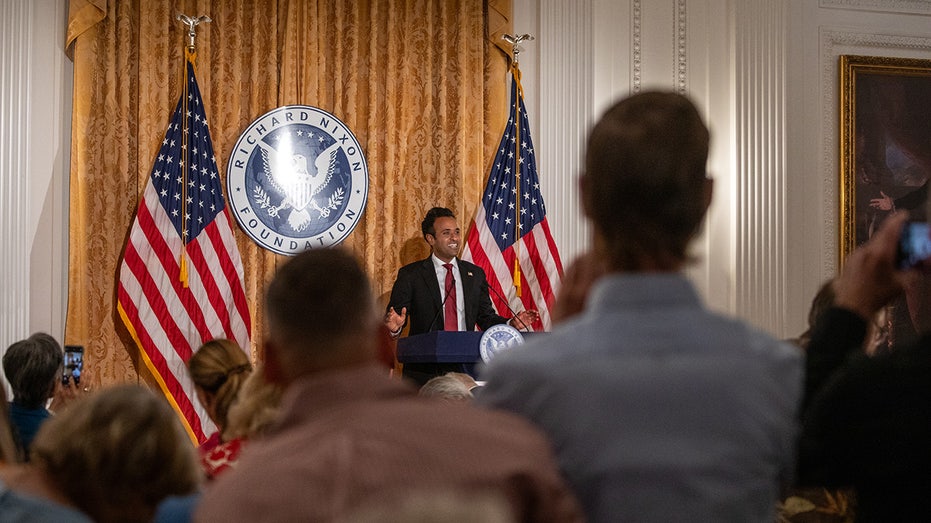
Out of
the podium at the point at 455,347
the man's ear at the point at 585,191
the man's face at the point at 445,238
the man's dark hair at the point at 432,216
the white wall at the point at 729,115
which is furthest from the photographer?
the white wall at the point at 729,115

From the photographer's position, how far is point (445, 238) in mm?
8352

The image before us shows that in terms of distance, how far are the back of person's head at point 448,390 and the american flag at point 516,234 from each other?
4349mm

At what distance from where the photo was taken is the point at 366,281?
1.69 meters

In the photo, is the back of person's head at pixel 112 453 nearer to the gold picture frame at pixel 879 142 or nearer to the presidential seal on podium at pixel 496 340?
the presidential seal on podium at pixel 496 340

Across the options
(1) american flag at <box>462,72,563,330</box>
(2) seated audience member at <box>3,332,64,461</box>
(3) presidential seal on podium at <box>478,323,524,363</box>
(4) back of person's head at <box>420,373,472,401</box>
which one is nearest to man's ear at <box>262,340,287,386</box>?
(4) back of person's head at <box>420,373,472,401</box>

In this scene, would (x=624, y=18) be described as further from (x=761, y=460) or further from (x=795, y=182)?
(x=761, y=460)

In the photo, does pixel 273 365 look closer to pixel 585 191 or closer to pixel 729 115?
pixel 585 191

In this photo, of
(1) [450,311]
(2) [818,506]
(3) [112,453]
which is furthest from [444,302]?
(3) [112,453]

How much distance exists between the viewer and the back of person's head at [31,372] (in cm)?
420

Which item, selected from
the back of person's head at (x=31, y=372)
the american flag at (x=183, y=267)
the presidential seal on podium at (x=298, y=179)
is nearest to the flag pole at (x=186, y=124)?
the american flag at (x=183, y=267)

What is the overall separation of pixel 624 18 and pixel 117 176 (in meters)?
4.27

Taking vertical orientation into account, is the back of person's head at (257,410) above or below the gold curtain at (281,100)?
below

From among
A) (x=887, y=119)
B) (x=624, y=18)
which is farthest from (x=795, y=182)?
(x=624, y=18)

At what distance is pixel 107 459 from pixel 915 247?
1.36 metres
